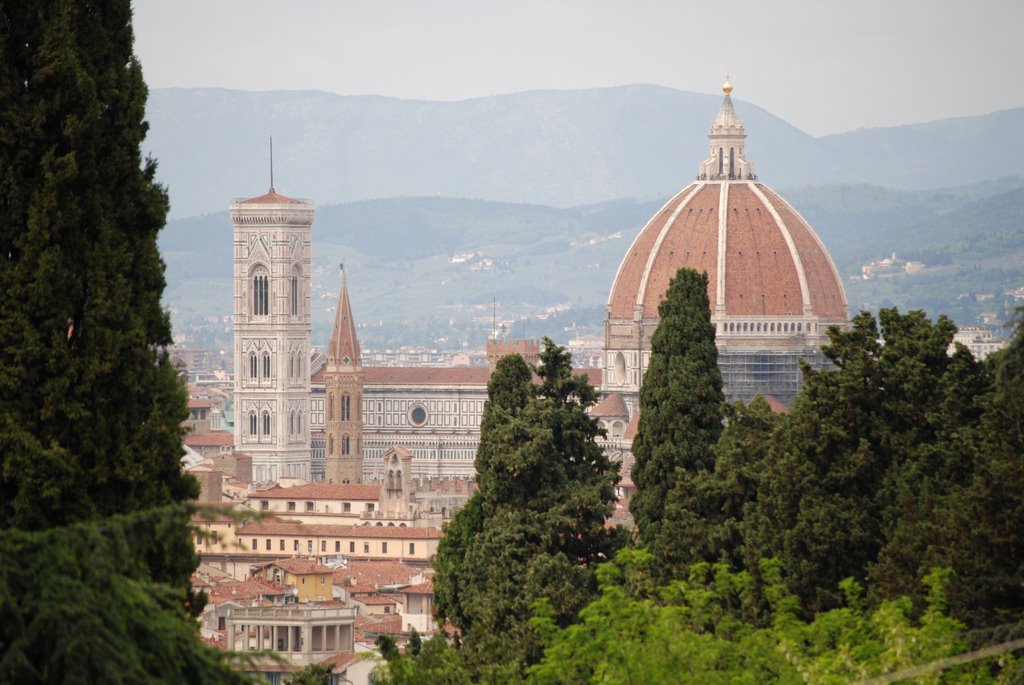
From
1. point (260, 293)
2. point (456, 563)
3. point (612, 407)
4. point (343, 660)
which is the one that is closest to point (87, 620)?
point (456, 563)

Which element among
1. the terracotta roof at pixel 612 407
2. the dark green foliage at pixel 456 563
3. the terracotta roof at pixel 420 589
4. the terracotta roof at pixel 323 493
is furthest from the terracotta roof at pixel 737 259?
the dark green foliage at pixel 456 563

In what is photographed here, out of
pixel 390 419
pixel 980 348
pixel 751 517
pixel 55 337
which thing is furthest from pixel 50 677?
pixel 980 348

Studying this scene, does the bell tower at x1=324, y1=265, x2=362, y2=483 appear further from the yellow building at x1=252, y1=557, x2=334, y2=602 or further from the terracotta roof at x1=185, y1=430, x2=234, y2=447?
the yellow building at x1=252, y1=557, x2=334, y2=602

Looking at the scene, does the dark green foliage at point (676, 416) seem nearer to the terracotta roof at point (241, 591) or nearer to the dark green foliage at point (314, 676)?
the dark green foliage at point (314, 676)

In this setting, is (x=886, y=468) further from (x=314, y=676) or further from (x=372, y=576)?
(x=372, y=576)

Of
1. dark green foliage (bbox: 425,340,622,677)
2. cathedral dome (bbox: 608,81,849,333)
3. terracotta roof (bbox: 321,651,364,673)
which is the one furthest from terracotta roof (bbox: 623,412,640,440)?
dark green foliage (bbox: 425,340,622,677)

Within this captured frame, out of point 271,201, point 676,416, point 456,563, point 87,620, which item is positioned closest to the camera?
point 87,620
